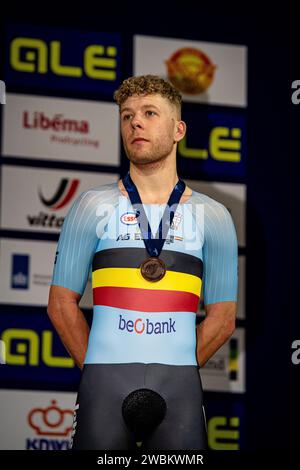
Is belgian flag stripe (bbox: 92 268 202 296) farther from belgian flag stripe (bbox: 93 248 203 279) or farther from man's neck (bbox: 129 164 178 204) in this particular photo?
man's neck (bbox: 129 164 178 204)

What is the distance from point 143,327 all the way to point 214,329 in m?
0.34

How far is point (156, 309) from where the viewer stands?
377 cm

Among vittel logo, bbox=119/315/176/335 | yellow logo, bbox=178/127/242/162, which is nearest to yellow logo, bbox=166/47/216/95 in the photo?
yellow logo, bbox=178/127/242/162

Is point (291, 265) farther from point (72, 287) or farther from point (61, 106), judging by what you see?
point (72, 287)

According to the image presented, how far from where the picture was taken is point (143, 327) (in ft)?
12.3

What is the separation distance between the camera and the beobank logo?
5262 millimetres

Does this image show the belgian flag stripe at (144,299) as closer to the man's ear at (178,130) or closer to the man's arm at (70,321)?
the man's arm at (70,321)

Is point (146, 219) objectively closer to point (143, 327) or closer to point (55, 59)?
point (143, 327)

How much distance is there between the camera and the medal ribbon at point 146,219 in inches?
151

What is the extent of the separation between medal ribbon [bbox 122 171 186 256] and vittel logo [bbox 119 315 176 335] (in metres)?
0.27

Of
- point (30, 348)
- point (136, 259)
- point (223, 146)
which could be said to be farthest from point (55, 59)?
point (136, 259)

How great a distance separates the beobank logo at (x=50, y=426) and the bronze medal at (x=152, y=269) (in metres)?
1.76
